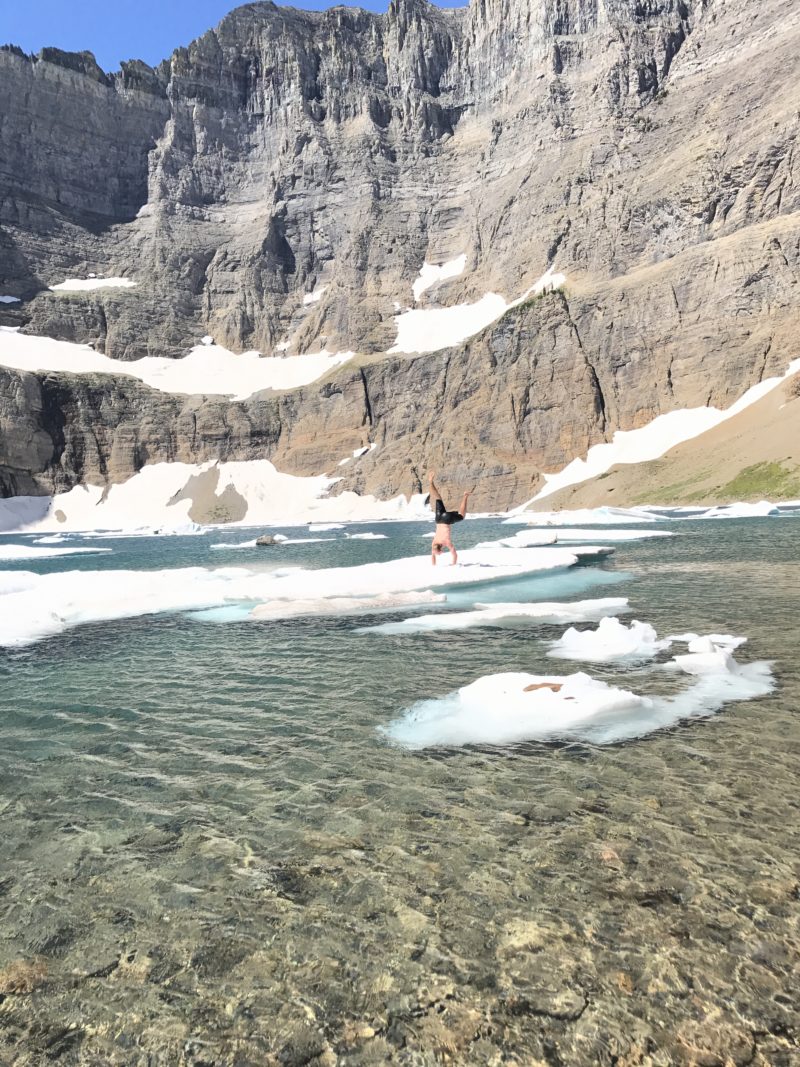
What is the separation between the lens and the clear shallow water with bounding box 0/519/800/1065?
11.2ft

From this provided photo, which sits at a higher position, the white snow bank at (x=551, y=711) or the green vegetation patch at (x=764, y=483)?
the green vegetation patch at (x=764, y=483)

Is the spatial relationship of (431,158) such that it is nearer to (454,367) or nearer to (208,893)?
(454,367)

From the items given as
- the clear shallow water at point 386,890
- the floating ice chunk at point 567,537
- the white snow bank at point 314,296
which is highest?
the white snow bank at point 314,296

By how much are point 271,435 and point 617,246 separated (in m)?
90.4

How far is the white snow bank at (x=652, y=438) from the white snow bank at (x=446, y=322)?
47.4 m

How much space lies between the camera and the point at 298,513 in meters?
142

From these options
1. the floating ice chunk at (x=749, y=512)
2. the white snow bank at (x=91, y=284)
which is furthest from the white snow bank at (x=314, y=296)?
the floating ice chunk at (x=749, y=512)

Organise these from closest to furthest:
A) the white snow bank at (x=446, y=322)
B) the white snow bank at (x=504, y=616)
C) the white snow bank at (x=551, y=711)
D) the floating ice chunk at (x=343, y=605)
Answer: the white snow bank at (x=551, y=711) < the white snow bank at (x=504, y=616) < the floating ice chunk at (x=343, y=605) < the white snow bank at (x=446, y=322)

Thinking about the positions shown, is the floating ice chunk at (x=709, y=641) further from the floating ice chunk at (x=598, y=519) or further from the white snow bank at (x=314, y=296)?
the white snow bank at (x=314, y=296)

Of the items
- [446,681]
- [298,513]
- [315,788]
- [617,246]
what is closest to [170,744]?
[315,788]

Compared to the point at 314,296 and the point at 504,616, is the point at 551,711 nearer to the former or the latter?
the point at 504,616

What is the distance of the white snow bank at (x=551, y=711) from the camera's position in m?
7.83

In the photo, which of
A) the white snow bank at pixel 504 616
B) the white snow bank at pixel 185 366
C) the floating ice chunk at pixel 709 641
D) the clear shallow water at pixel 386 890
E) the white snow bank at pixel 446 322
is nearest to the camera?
the clear shallow water at pixel 386 890

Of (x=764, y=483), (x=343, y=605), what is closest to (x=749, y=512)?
(x=764, y=483)
